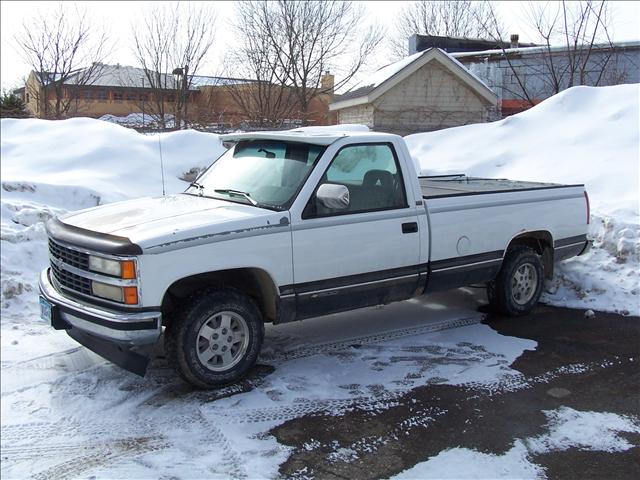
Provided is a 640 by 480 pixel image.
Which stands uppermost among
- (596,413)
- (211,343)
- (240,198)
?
(240,198)

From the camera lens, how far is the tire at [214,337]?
441 centimetres

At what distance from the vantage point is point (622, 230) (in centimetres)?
773

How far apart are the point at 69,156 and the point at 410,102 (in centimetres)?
1308

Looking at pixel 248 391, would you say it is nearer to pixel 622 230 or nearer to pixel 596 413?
pixel 596 413

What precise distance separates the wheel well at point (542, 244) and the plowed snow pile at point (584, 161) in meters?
0.56

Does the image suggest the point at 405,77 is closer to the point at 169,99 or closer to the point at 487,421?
the point at 169,99

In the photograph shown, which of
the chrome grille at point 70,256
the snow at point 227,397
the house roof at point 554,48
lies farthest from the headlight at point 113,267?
the house roof at point 554,48

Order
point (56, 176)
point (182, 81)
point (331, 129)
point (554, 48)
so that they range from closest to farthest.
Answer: point (331, 129)
point (56, 176)
point (554, 48)
point (182, 81)

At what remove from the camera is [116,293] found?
4.19 metres

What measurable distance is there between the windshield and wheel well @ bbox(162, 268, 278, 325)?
1.87ft

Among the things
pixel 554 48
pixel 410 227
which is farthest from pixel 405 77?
pixel 410 227

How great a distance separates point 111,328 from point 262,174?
6.05ft

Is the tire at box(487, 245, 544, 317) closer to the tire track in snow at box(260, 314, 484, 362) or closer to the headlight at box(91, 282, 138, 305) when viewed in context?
the tire track in snow at box(260, 314, 484, 362)

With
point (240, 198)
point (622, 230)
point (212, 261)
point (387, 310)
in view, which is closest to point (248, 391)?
point (212, 261)
